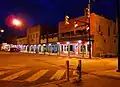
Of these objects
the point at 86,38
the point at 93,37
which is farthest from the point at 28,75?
the point at 86,38

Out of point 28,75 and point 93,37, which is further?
point 93,37

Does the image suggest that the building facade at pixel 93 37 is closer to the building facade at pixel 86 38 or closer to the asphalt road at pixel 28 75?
the building facade at pixel 86 38

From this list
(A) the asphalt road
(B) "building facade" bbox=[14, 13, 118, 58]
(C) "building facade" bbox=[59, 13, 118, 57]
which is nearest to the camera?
(A) the asphalt road

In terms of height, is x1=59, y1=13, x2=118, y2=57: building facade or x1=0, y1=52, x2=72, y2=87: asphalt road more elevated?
x1=59, y1=13, x2=118, y2=57: building facade

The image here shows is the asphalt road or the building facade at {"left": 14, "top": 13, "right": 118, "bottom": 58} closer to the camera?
the asphalt road

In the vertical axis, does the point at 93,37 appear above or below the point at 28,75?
above

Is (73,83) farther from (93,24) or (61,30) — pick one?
(61,30)

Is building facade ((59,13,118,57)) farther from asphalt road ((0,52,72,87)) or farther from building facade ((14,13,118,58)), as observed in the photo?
asphalt road ((0,52,72,87))

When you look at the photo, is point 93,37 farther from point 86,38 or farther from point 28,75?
point 28,75

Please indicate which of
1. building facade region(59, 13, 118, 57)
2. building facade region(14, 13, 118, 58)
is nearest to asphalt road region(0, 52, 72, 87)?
building facade region(14, 13, 118, 58)

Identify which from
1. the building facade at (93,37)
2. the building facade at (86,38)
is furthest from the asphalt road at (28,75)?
the building facade at (93,37)

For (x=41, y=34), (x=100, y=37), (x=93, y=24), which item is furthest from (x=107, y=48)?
(x=41, y=34)

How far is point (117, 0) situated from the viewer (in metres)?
15.6

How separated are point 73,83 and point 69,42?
131 feet
